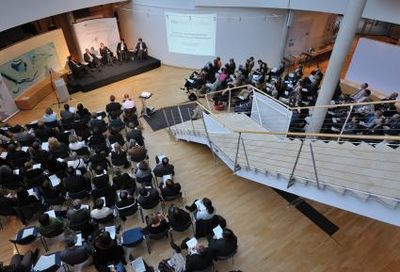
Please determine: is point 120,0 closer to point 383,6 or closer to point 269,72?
point 269,72

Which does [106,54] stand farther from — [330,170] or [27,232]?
[330,170]

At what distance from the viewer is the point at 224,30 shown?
1173 cm

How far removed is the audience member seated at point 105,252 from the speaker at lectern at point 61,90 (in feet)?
24.3

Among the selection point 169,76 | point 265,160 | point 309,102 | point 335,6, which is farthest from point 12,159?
point 335,6

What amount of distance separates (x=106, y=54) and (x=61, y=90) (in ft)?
10.4

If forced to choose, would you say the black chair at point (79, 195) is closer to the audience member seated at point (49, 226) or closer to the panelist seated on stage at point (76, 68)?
the audience member seated at point (49, 226)

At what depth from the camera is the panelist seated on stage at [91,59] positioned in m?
12.6

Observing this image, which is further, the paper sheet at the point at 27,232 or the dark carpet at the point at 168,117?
the dark carpet at the point at 168,117

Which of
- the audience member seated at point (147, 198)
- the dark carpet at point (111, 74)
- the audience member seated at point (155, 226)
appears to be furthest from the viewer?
the dark carpet at point (111, 74)

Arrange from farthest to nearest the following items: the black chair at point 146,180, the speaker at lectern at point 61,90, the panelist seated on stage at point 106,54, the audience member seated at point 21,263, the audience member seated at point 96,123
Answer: the panelist seated on stage at point 106,54
the speaker at lectern at point 61,90
the audience member seated at point 96,123
the black chair at point 146,180
the audience member seated at point 21,263

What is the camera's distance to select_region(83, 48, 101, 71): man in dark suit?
1259cm

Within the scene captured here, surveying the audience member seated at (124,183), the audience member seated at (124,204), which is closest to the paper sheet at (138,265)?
the audience member seated at (124,204)

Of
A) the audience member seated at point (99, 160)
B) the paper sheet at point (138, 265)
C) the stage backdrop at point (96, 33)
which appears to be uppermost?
the stage backdrop at point (96, 33)

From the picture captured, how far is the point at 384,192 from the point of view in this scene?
3561 mm
